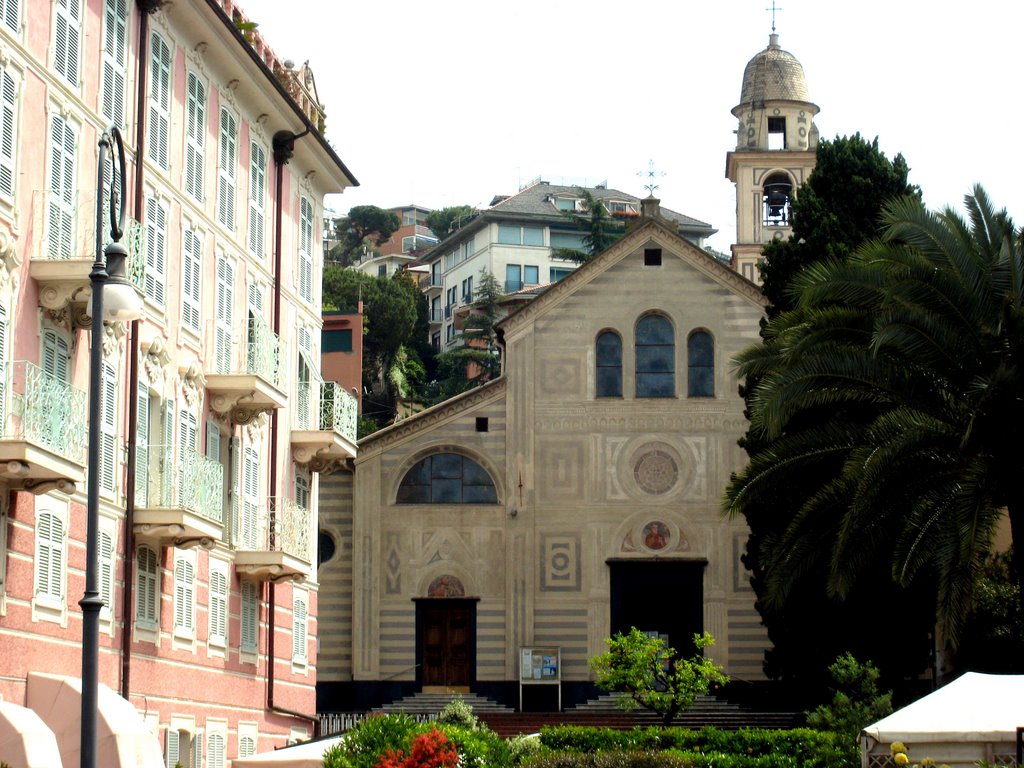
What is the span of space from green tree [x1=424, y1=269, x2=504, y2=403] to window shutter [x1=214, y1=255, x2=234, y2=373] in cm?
5141

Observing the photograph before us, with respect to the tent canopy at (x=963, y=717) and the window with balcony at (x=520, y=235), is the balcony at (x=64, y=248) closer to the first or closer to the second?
the tent canopy at (x=963, y=717)

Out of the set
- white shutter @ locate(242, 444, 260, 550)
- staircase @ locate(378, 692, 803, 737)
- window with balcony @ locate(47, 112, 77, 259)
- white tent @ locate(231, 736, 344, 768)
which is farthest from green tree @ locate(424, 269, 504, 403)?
window with balcony @ locate(47, 112, 77, 259)

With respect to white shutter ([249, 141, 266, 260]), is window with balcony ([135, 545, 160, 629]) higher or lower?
lower

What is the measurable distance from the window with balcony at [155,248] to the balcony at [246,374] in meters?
2.79

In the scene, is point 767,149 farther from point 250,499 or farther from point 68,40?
point 68,40

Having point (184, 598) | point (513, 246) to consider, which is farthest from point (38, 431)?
point (513, 246)

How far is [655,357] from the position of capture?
52.0m

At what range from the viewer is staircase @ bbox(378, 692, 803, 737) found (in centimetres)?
4638

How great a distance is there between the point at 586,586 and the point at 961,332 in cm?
2326

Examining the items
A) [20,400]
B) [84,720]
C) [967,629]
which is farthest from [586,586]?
[84,720]

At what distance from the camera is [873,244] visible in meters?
31.3

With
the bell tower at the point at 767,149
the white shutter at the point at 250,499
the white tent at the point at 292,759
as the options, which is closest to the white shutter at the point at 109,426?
the white tent at the point at 292,759

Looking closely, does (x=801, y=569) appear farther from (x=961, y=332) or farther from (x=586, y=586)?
(x=586, y=586)

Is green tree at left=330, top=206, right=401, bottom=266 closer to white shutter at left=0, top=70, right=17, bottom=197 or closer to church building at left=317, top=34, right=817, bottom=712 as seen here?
church building at left=317, top=34, right=817, bottom=712
